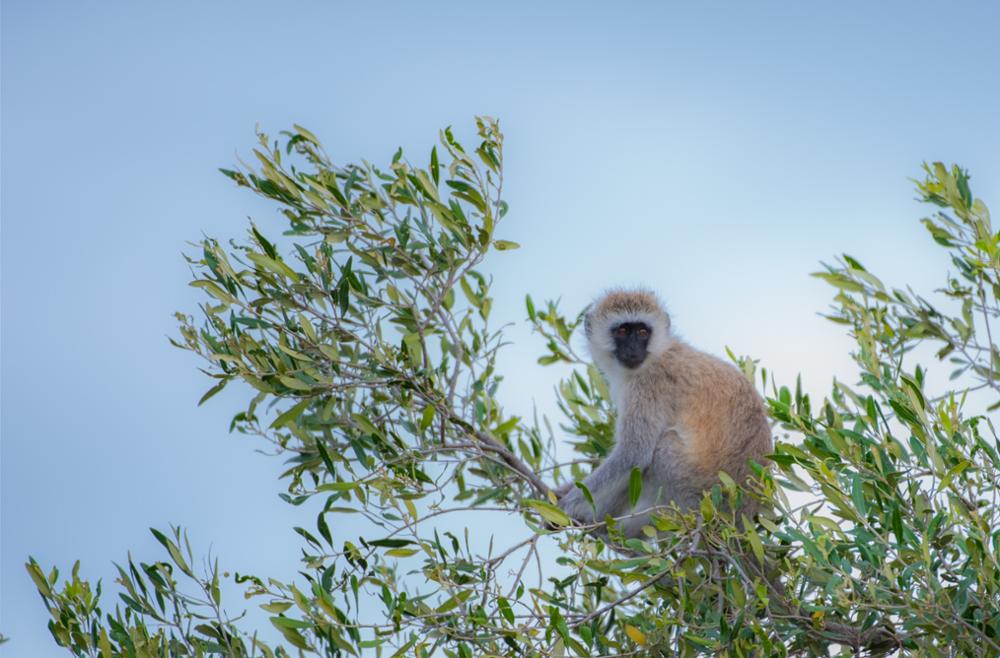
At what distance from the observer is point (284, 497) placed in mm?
5414

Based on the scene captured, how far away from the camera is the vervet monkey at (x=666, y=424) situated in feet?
21.6

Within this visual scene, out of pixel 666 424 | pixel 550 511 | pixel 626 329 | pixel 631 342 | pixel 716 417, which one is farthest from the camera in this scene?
pixel 626 329

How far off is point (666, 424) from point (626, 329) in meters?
0.97

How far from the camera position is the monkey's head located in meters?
7.58

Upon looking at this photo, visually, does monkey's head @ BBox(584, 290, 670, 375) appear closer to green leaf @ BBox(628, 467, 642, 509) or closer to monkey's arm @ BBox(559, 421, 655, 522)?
monkey's arm @ BBox(559, 421, 655, 522)

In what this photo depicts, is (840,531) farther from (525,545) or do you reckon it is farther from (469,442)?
(469,442)

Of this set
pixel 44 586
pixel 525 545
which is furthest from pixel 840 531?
pixel 44 586

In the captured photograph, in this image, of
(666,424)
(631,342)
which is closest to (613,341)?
(631,342)

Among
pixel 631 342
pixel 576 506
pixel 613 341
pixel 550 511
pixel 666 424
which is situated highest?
pixel 613 341

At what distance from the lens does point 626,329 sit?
7781 mm

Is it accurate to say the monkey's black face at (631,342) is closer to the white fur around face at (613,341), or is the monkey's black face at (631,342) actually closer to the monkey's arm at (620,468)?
the white fur around face at (613,341)

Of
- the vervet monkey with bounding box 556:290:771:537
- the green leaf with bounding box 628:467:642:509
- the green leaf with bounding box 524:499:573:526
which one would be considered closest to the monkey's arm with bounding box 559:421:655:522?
the vervet monkey with bounding box 556:290:771:537

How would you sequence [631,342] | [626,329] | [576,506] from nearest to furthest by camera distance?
[576,506] → [631,342] → [626,329]

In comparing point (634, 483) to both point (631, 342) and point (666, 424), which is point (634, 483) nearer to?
point (666, 424)
